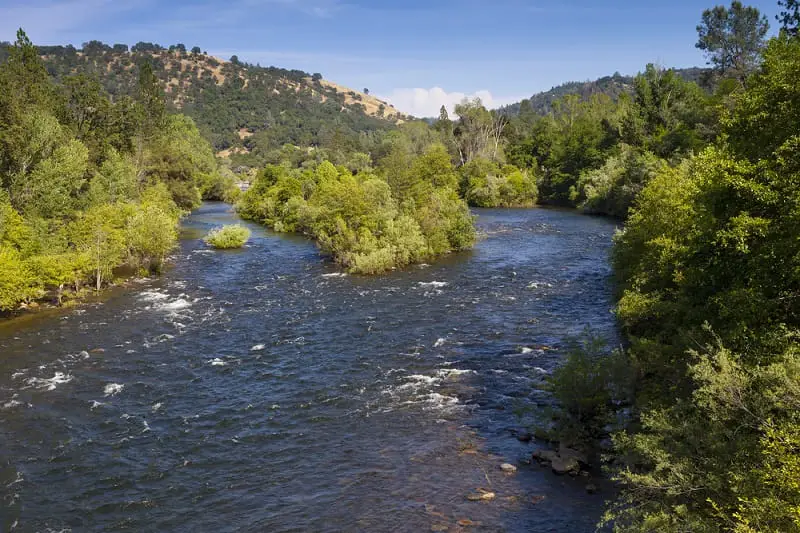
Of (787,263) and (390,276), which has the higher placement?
(787,263)

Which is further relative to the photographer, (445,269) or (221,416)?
(445,269)

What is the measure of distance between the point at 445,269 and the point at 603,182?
4874 centimetres

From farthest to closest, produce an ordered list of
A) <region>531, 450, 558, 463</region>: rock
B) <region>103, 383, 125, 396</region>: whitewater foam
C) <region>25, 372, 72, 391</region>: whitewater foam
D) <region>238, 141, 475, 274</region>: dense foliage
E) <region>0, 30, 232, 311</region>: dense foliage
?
<region>238, 141, 475, 274</region>: dense foliage, <region>0, 30, 232, 311</region>: dense foliage, <region>25, 372, 72, 391</region>: whitewater foam, <region>103, 383, 125, 396</region>: whitewater foam, <region>531, 450, 558, 463</region>: rock

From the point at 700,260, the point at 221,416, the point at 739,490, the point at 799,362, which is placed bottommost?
the point at 221,416

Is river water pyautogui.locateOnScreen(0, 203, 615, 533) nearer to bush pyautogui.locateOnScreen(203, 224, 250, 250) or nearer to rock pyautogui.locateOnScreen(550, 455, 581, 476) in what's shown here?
rock pyautogui.locateOnScreen(550, 455, 581, 476)

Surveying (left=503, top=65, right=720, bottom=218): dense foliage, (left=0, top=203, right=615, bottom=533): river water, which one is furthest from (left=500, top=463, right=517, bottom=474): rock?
(left=503, top=65, right=720, bottom=218): dense foliage

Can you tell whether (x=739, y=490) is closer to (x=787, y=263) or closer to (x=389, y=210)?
(x=787, y=263)

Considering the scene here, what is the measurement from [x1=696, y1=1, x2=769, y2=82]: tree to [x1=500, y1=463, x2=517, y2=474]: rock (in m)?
81.8

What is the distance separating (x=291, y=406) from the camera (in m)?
27.7

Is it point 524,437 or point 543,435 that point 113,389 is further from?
point 543,435

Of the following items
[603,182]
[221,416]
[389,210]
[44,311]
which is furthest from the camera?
[603,182]

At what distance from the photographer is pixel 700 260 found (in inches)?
776

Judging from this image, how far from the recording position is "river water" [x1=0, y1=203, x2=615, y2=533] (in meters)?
20.0

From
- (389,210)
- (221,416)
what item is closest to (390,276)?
(389,210)
